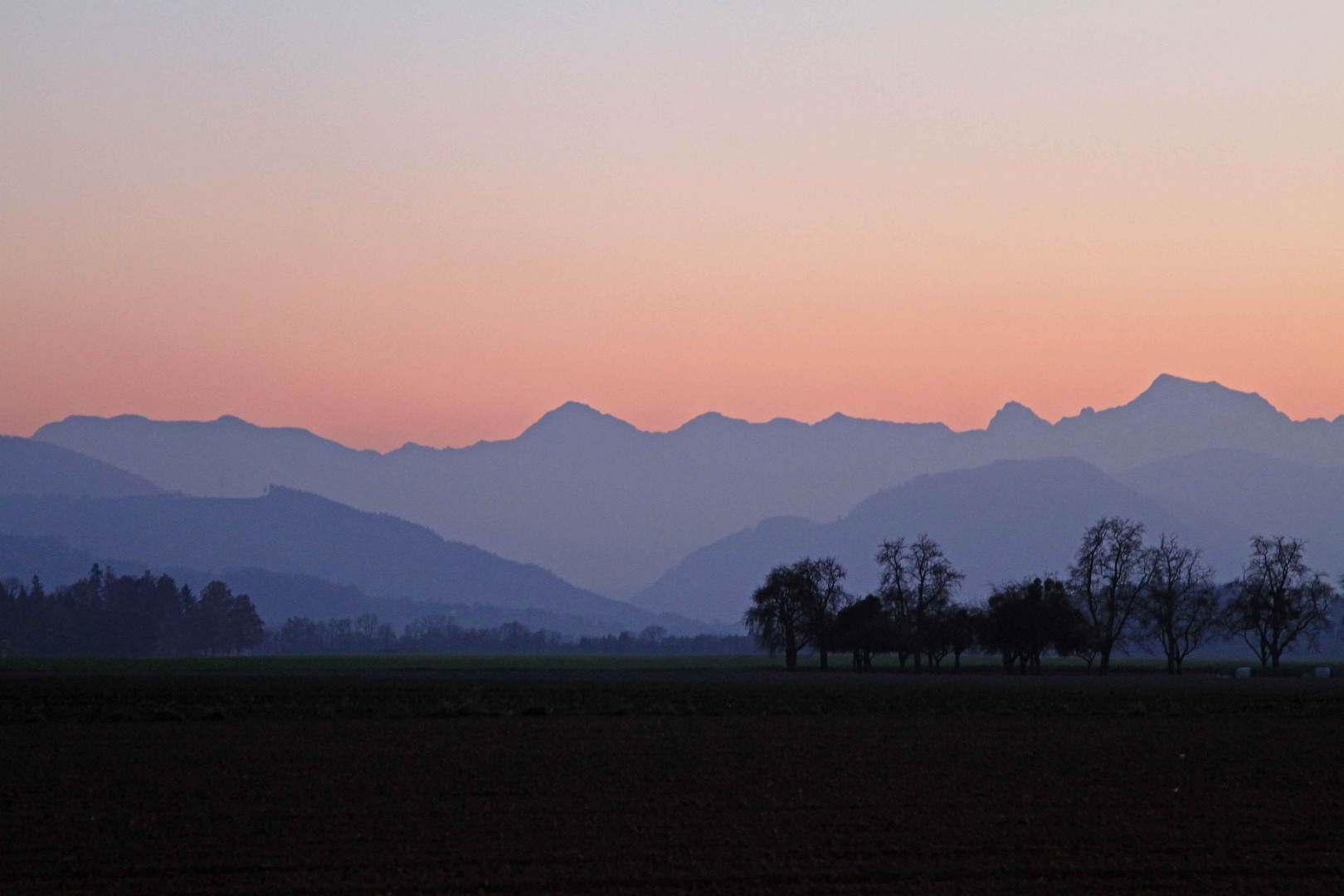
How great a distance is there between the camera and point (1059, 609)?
109m

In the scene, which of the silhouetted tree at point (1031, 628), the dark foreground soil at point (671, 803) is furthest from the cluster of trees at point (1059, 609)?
the dark foreground soil at point (671, 803)

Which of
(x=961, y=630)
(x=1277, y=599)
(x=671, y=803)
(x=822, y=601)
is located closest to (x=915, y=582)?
(x=822, y=601)

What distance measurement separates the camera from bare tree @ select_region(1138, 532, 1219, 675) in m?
116

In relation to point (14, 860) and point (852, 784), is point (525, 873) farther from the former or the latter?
point (852, 784)

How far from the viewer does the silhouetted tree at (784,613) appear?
125 m

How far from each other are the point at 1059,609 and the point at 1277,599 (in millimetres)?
23502

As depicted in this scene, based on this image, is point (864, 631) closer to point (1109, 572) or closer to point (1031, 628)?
point (1031, 628)

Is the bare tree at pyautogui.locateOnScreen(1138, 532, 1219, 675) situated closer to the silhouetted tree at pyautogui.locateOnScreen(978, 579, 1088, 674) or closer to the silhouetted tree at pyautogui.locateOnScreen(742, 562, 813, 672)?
the silhouetted tree at pyautogui.locateOnScreen(978, 579, 1088, 674)

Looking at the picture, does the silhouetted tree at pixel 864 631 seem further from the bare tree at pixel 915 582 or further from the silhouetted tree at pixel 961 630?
the silhouetted tree at pixel 961 630

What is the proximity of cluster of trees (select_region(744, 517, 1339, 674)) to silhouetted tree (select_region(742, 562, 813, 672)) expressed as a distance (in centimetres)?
10

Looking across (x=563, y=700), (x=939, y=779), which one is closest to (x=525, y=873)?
(x=939, y=779)

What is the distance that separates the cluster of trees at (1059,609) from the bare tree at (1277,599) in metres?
0.14

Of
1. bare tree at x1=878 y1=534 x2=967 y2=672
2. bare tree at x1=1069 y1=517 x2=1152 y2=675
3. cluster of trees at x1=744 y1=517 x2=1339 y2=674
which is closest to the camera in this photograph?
cluster of trees at x1=744 y1=517 x2=1339 y2=674

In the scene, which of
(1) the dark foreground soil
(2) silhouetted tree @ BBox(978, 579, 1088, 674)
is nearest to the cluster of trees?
(2) silhouetted tree @ BBox(978, 579, 1088, 674)
